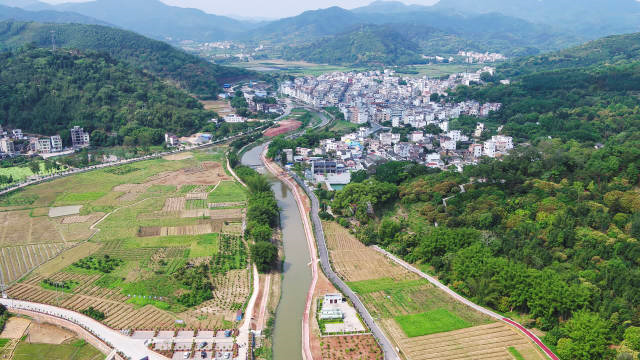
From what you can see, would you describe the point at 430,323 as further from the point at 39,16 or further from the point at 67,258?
the point at 39,16

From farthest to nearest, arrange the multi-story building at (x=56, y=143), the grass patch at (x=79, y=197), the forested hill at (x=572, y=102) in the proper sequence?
the multi-story building at (x=56, y=143)
the forested hill at (x=572, y=102)
the grass patch at (x=79, y=197)

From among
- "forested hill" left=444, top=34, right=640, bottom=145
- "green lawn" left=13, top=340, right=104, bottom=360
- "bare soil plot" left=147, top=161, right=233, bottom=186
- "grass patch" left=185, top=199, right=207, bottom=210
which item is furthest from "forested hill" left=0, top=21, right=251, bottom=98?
"green lawn" left=13, top=340, right=104, bottom=360

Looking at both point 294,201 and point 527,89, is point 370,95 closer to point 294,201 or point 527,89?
point 527,89

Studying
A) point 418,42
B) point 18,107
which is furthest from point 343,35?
point 18,107

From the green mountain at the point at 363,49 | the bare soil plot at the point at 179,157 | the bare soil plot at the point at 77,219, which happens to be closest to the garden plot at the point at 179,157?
the bare soil plot at the point at 179,157

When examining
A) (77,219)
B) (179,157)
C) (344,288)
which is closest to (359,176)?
(344,288)

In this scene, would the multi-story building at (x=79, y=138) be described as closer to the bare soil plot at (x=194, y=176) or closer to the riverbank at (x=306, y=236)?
the bare soil plot at (x=194, y=176)
